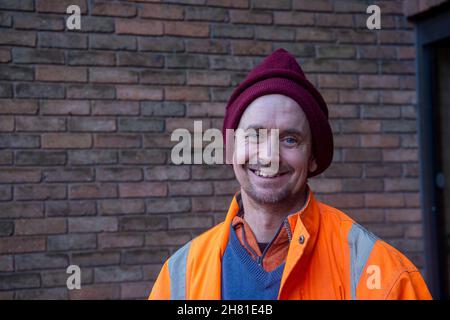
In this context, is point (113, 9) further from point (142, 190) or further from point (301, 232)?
point (301, 232)

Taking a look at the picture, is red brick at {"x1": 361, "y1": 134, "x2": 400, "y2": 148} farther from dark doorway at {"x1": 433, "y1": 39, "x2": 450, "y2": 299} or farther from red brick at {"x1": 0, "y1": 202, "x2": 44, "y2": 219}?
red brick at {"x1": 0, "y1": 202, "x2": 44, "y2": 219}

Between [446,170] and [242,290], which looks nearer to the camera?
[242,290]

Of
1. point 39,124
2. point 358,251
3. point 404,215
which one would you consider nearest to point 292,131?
point 358,251

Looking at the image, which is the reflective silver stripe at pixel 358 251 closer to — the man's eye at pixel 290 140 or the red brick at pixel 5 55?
the man's eye at pixel 290 140

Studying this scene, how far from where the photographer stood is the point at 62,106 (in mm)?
3160

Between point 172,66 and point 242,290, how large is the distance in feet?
6.31

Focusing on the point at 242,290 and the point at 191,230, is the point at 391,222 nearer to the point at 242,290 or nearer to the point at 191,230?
the point at 191,230

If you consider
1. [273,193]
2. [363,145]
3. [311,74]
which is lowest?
[273,193]

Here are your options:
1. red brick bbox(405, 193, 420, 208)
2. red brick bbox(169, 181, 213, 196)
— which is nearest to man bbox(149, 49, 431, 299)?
red brick bbox(169, 181, 213, 196)

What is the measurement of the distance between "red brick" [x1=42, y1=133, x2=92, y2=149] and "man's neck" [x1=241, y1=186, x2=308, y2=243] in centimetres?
159

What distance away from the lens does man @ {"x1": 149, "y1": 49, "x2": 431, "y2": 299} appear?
170 cm

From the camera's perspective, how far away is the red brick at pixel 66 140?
123 inches

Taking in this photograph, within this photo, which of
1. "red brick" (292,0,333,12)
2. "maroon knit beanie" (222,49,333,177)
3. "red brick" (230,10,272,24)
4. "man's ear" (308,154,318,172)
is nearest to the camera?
"maroon knit beanie" (222,49,333,177)

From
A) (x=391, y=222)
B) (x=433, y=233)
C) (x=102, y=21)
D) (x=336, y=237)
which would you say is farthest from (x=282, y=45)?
(x=336, y=237)
